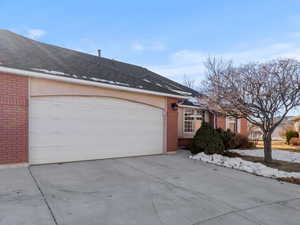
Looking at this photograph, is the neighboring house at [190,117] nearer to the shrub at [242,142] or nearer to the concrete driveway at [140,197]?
the shrub at [242,142]

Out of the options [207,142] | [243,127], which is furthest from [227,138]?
[243,127]

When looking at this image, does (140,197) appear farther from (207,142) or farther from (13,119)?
(207,142)

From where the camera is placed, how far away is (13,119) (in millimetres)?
6051

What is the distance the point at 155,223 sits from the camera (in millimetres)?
3066

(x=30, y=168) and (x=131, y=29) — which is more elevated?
(x=131, y=29)

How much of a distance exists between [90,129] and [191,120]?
718cm

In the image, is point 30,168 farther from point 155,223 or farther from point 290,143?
point 290,143

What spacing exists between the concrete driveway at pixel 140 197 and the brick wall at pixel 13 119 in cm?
54

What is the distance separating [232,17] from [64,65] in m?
8.67

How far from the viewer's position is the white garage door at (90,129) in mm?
6617

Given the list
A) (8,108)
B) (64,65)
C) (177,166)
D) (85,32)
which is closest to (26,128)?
(8,108)

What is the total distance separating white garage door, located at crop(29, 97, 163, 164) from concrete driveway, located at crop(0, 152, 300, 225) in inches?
30.6

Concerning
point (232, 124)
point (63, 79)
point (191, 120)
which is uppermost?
point (63, 79)

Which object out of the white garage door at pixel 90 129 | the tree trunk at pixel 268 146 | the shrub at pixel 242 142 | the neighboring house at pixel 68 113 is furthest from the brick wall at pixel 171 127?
the shrub at pixel 242 142
